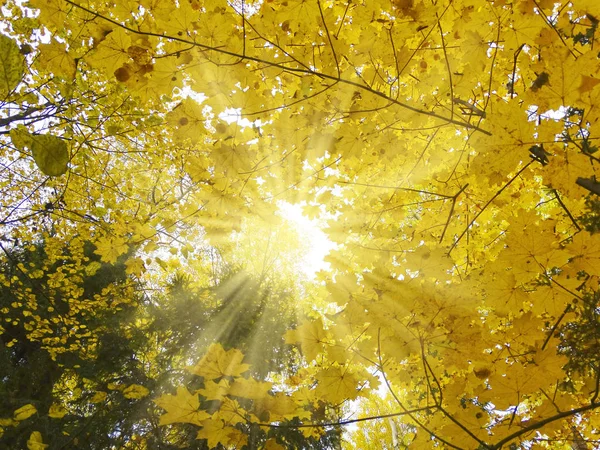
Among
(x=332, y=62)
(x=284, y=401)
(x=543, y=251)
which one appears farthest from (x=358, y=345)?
(x=332, y=62)

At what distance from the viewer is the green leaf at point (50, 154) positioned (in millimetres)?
522

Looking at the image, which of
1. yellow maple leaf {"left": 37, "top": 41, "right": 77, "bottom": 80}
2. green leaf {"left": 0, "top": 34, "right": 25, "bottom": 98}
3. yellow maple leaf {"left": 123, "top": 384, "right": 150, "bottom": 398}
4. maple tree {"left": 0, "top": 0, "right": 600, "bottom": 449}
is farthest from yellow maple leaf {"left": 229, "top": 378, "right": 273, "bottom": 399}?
yellow maple leaf {"left": 123, "top": 384, "right": 150, "bottom": 398}

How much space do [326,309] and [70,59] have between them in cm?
324

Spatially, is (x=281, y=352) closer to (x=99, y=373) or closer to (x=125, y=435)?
(x=125, y=435)

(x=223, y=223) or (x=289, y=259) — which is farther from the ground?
(x=289, y=259)

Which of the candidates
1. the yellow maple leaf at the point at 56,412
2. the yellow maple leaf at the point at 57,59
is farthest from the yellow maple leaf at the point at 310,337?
the yellow maple leaf at the point at 56,412

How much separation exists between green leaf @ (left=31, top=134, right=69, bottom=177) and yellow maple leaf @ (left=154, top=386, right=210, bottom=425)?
34.7 inches

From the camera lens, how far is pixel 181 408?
3.78 ft

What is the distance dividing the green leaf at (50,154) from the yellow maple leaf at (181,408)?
881 mm

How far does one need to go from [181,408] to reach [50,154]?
974 millimetres

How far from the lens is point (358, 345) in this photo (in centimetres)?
135

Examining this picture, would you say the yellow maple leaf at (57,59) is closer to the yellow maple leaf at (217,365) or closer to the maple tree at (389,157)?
the maple tree at (389,157)

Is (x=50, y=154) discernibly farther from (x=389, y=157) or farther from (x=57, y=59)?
(x=389, y=157)

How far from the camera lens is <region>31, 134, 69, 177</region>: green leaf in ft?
1.71
